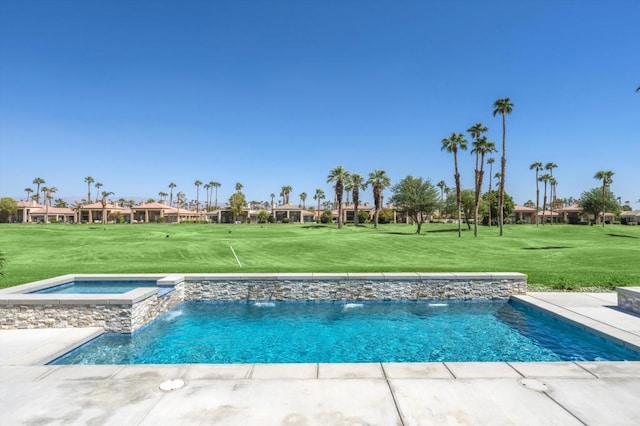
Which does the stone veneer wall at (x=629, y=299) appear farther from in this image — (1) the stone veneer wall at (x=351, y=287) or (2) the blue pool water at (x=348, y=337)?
(1) the stone veneer wall at (x=351, y=287)

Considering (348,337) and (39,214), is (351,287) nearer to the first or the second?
(348,337)

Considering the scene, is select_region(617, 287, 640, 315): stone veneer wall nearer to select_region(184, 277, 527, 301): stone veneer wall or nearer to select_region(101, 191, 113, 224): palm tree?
select_region(184, 277, 527, 301): stone veneer wall

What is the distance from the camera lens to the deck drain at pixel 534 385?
5.45m

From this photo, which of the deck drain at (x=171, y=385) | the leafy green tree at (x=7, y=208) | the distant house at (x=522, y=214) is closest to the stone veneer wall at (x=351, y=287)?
the deck drain at (x=171, y=385)

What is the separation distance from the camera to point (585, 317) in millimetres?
9883

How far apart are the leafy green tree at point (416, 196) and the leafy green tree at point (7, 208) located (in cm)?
9700

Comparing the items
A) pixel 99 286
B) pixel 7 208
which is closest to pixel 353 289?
pixel 99 286

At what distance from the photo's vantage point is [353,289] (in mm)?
13859

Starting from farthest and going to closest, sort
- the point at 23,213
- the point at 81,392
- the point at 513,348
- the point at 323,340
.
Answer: the point at 23,213 → the point at 323,340 → the point at 513,348 → the point at 81,392

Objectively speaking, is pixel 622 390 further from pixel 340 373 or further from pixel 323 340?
pixel 323 340

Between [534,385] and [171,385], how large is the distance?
19.1 ft

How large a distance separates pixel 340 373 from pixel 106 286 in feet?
39.1

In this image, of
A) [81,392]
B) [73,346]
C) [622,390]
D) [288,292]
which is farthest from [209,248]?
[622,390]

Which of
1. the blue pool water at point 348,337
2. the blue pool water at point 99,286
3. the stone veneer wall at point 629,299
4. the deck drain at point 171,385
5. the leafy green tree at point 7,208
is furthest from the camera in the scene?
the leafy green tree at point 7,208
